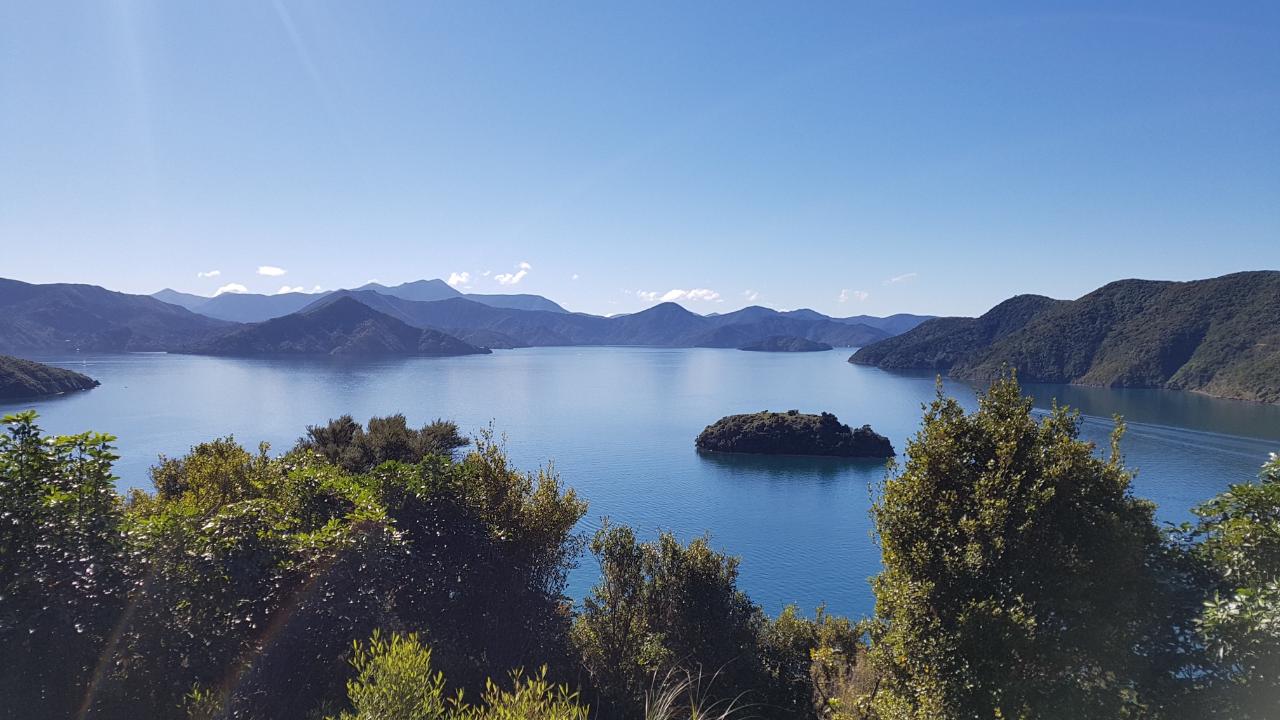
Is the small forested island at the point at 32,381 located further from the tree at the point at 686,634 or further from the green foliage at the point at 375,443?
the tree at the point at 686,634

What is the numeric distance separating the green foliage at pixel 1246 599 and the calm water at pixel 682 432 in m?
26.9

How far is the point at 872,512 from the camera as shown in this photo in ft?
37.7

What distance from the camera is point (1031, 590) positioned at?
959cm

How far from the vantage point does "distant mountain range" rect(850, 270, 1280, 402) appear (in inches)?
4749

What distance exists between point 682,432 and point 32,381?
395 ft

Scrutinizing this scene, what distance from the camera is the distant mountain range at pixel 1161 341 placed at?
121m

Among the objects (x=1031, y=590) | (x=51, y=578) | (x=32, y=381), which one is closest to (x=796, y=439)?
(x=1031, y=590)

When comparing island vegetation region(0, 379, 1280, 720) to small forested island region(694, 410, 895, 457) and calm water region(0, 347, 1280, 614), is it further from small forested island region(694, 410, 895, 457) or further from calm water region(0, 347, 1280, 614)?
small forested island region(694, 410, 895, 457)

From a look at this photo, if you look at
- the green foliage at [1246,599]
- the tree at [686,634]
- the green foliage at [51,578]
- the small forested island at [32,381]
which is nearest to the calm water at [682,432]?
the small forested island at [32,381]

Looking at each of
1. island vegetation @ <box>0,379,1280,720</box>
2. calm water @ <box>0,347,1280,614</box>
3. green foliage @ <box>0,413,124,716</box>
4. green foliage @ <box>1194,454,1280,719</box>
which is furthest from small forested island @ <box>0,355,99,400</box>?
green foliage @ <box>1194,454,1280,719</box>

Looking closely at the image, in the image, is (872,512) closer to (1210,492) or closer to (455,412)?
(1210,492)

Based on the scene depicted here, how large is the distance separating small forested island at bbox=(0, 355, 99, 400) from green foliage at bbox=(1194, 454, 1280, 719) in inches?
5860

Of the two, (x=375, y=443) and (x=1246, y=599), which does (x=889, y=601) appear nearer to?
(x=1246, y=599)

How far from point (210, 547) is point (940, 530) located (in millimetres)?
12718
